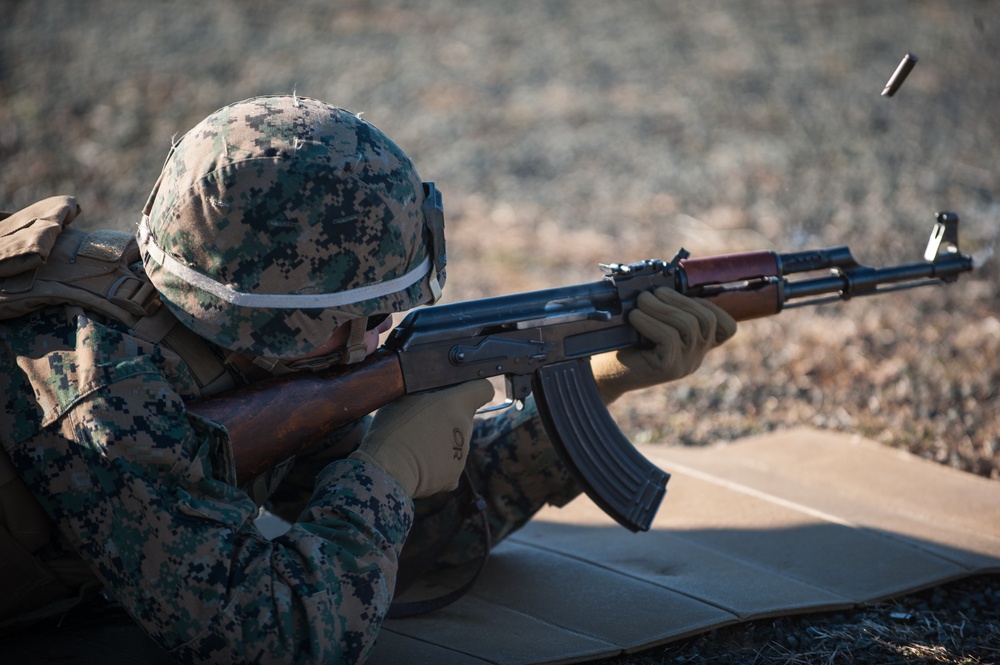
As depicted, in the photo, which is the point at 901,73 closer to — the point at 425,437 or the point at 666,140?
the point at 425,437

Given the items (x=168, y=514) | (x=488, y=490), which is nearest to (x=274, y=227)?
(x=168, y=514)

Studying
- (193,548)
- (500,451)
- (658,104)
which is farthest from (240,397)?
(658,104)

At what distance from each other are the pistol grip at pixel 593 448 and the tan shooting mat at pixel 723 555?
12.0 inches

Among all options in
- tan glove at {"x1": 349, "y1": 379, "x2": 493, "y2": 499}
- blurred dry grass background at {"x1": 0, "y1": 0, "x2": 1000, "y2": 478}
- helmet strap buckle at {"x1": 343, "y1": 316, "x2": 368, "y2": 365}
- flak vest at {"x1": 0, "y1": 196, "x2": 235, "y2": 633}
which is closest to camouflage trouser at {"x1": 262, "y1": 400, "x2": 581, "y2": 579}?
tan glove at {"x1": 349, "y1": 379, "x2": 493, "y2": 499}

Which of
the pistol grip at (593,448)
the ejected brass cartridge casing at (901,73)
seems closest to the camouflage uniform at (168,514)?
the pistol grip at (593,448)

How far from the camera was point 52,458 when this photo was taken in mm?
2330

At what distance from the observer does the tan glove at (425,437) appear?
2789 millimetres

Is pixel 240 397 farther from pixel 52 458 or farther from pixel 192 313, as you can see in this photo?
pixel 52 458

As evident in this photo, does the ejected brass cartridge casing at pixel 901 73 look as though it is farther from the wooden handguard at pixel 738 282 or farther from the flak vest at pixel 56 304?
the flak vest at pixel 56 304

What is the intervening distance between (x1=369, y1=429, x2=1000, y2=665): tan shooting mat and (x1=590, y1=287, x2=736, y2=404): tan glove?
761 millimetres

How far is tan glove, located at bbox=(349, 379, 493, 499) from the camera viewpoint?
9.15 ft

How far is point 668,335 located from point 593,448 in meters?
0.50

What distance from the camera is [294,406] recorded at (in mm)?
2717

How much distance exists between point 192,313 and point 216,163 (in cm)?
41
